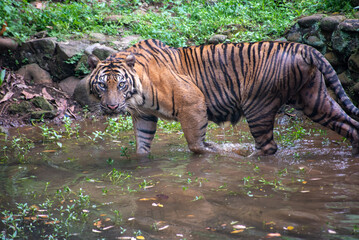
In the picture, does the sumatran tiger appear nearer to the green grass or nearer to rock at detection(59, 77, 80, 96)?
the green grass

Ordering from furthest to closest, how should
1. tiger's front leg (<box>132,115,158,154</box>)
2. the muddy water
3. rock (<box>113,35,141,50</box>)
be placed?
rock (<box>113,35,141,50</box>)
tiger's front leg (<box>132,115,158,154</box>)
the muddy water

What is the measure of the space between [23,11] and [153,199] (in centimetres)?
775

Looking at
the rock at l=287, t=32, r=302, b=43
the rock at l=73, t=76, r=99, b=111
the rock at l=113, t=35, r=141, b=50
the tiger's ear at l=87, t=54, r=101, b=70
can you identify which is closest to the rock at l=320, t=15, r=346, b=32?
the rock at l=287, t=32, r=302, b=43

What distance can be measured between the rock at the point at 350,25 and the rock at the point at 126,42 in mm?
4152

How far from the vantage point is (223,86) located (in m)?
5.17

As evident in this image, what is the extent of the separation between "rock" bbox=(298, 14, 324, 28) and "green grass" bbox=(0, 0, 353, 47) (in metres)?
0.57

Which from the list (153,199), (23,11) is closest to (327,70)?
(153,199)

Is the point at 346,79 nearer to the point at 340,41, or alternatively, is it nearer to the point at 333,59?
the point at 333,59

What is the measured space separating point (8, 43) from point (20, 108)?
174cm

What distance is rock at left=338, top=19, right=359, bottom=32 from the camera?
259 inches

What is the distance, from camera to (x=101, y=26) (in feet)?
31.1

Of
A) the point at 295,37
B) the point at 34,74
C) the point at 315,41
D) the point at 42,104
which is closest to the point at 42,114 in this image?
the point at 42,104

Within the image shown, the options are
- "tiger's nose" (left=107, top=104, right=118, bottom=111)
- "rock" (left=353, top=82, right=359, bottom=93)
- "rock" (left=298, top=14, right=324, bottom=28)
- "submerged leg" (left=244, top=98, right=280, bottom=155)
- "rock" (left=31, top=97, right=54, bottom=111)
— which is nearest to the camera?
Answer: "tiger's nose" (left=107, top=104, right=118, bottom=111)

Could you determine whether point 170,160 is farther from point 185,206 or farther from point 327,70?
point 327,70
